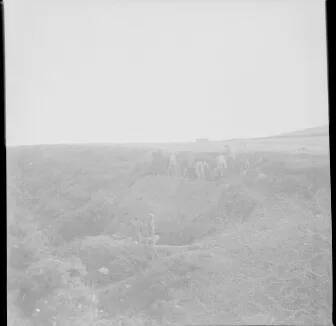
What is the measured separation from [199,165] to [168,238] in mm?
816

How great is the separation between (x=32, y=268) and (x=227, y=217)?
200cm

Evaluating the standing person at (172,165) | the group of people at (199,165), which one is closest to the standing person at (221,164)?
the group of people at (199,165)

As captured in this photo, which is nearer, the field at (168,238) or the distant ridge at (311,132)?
the field at (168,238)

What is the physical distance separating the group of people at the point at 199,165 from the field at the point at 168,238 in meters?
0.06

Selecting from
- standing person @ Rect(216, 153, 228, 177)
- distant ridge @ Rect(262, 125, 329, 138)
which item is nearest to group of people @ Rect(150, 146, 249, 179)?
standing person @ Rect(216, 153, 228, 177)

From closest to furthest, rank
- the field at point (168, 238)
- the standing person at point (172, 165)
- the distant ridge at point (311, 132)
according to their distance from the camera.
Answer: the field at point (168, 238), the standing person at point (172, 165), the distant ridge at point (311, 132)

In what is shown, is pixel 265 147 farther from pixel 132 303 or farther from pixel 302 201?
pixel 132 303

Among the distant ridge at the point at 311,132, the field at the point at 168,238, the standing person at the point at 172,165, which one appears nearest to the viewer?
the field at the point at 168,238

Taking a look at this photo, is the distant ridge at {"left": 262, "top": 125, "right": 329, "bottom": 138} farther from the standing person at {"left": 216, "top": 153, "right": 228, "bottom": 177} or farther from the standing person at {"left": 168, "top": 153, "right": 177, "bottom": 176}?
the standing person at {"left": 168, "top": 153, "right": 177, "bottom": 176}

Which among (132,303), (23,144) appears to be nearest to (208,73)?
(23,144)

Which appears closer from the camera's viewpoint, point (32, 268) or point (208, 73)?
point (32, 268)

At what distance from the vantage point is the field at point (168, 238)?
13.9ft

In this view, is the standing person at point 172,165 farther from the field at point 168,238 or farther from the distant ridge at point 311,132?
the distant ridge at point 311,132

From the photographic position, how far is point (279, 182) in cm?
448
